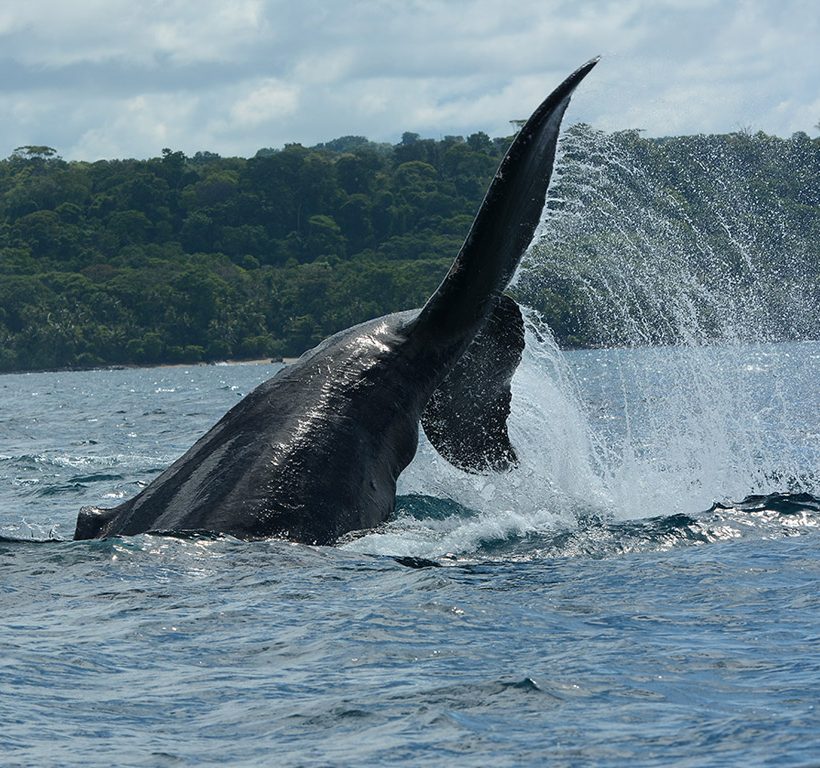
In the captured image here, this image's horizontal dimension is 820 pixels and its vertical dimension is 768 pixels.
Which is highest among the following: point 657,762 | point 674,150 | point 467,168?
point 467,168

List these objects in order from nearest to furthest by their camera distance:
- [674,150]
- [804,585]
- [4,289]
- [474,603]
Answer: [474,603], [804,585], [674,150], [4,289]

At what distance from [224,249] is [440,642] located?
130438mm

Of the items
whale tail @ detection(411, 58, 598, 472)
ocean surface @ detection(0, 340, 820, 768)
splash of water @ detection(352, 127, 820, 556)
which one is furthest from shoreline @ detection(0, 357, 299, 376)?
whale tail @ detection(411, 58, 598, 472)

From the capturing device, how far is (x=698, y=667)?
17.6ft

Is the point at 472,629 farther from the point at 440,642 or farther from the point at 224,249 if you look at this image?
the point at 224,249

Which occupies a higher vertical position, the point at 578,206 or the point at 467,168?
the point at 467,168

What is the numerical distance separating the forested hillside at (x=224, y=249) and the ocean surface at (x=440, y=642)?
79463mm

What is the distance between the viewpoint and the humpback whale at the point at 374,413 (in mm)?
7191

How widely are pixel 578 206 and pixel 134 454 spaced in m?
14.8

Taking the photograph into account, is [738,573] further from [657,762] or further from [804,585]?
[657,762]

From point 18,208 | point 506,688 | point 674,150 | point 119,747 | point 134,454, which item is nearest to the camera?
point 119,747

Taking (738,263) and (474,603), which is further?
(738,263)

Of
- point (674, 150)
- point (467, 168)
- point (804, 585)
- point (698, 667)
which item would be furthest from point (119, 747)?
point (467, 168)

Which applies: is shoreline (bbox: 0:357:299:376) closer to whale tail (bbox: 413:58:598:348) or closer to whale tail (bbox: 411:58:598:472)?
whale tail (bbox: 411:58:598:472)
